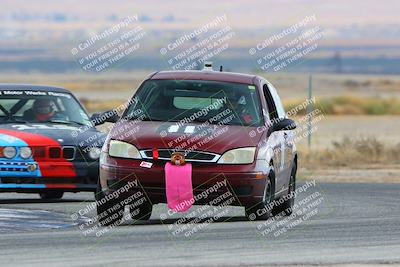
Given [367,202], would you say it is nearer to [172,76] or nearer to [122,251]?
[172,76]

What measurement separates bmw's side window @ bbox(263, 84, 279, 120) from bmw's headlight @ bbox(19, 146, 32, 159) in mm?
3022

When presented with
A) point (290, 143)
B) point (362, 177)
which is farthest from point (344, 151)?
point (290, 143)

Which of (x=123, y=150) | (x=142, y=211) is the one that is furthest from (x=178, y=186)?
(x=142, y=211)

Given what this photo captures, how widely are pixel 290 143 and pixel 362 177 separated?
8.15 metres

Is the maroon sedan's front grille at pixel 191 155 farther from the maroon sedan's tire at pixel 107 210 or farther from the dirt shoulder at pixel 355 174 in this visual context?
the dirt shoulder at pixel 355 174

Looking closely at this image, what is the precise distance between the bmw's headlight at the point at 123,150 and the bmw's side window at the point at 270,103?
2.23 metres

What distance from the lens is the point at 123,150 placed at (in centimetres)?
1338

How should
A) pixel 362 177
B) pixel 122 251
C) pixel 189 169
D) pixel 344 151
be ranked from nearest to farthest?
1. pixel 122 251
2. pixel 189 169
3. pixel 362 177
4. pixel 344 151

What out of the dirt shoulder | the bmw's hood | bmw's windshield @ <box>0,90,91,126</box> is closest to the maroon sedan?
the bmw's hood

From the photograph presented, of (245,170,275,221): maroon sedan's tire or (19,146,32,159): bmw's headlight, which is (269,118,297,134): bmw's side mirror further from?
(19,146,32,159): bmw's headlight

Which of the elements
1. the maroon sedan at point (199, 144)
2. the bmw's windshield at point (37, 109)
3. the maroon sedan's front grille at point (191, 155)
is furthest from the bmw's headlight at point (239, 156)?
the bmw's windshield at point (37, 109)

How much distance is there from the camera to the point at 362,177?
77.5ft

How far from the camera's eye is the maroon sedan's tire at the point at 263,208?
44.8ft

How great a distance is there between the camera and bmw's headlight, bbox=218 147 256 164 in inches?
526
